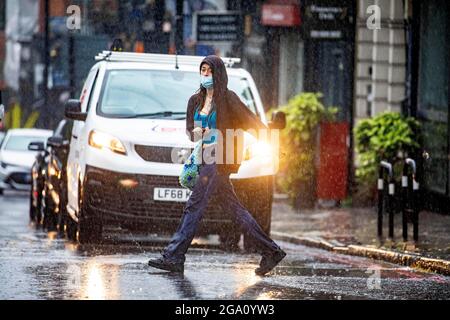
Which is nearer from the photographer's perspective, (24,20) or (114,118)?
(114,118)

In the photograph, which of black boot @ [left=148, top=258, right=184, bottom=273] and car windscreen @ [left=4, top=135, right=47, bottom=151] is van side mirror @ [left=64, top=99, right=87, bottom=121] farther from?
car windscreen @ [left=4, top=135, right=47, bottom=151]

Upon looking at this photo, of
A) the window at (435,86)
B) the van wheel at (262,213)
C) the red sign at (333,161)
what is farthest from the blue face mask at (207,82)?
the red sign at (333,161)

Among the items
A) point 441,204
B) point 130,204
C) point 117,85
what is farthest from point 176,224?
point 441,204

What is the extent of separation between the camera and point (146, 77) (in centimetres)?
1570

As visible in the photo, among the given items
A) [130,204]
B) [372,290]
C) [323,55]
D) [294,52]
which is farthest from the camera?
[294,52]

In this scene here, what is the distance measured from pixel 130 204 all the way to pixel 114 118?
1.10 metres

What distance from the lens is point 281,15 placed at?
29.3 metres

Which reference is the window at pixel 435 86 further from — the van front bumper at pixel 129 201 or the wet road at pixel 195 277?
the van front bumper at pixel 129 201

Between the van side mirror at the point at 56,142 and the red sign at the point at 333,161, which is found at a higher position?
the van side mirror at the point at 56,142

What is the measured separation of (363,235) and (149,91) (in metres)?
3.56

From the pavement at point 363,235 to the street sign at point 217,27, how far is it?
3.01 metres

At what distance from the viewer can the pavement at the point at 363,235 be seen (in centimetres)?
1398

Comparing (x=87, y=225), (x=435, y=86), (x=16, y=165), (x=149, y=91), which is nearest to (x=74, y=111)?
(x=149, y=91)
